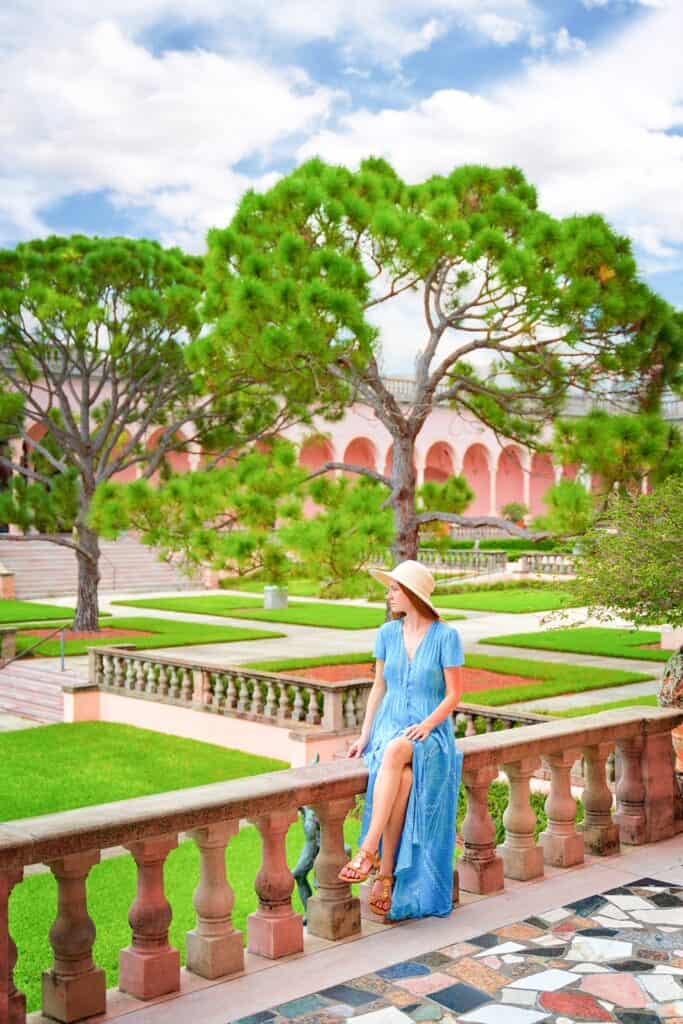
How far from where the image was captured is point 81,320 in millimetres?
19859

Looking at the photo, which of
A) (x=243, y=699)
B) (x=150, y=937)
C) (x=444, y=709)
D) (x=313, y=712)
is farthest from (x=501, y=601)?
(x=150, y=937)

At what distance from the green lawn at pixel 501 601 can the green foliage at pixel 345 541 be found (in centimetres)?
1288

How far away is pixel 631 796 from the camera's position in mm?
5461

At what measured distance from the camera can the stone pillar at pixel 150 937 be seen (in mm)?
3500

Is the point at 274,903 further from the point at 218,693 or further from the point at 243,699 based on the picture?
the point at 218,693

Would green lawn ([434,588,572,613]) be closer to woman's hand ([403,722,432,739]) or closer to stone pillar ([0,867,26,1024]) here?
woman's hand ([403,722,432,739])

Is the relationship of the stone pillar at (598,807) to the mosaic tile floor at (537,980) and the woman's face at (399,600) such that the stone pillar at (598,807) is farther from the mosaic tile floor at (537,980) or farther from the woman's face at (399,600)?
the woman's face at (399,600)

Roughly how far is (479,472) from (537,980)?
47558 mm

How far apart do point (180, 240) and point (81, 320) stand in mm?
3150

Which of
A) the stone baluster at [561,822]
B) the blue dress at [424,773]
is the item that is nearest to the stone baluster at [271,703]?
the stone baluster at [561,822]

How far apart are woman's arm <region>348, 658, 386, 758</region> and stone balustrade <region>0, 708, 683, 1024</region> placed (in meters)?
0.11

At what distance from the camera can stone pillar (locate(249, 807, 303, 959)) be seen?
12.7ft

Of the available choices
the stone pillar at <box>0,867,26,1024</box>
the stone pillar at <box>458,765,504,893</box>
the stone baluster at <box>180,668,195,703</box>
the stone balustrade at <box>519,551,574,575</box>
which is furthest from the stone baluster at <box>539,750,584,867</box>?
the stone balustrade at <box>519,551,574,575</box>

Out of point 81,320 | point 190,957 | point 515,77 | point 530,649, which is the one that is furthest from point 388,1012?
point 81,320
